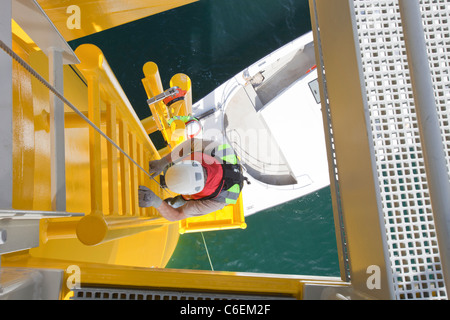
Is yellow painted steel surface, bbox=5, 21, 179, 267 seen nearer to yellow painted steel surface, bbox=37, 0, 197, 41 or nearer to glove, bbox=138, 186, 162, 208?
glove, bbox=138, 186, 162, 208

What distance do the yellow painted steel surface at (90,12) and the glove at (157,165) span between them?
116 cm

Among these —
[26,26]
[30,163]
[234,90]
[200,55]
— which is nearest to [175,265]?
[234,90]

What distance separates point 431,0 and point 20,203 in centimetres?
188

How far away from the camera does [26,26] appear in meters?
1.03

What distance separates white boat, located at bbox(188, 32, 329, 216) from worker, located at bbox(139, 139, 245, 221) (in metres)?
1.90

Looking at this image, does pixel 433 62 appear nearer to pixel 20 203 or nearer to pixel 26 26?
Result: pixel 26 26

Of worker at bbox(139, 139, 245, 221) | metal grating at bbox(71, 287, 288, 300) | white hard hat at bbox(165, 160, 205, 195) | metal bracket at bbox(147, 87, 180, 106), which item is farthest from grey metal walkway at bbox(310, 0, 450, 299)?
metal bracket at bbox(147, 87, 180, 106)

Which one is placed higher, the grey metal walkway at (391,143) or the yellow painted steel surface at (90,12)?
the yellow painted steel surface at (90,12)

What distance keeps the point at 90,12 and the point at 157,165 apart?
4.30 ft

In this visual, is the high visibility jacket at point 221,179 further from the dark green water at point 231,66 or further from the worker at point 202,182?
the dark green water at point 231,66

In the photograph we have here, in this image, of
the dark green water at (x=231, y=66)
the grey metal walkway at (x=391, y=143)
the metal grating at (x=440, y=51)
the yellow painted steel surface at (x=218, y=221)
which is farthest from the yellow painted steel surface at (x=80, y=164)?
the dark green water at (x=231, y=66)

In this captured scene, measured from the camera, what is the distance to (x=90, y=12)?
2.31 m

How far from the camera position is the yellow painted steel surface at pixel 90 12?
201 centimetres

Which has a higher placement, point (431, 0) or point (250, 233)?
point (431, 0)
